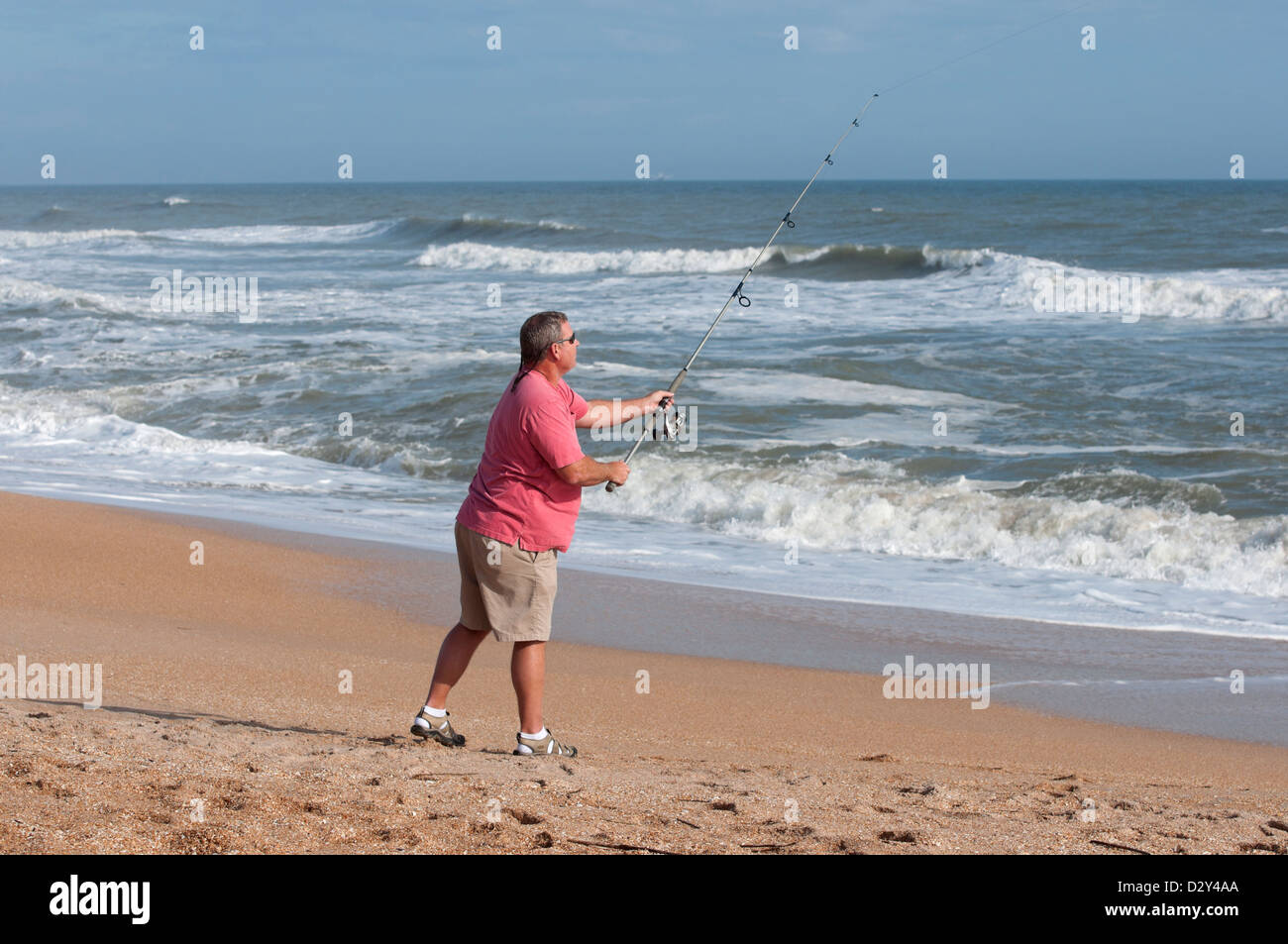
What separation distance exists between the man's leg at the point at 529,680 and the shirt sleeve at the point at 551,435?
2.10 ft

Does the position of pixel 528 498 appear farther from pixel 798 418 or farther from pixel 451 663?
pixel 798 418

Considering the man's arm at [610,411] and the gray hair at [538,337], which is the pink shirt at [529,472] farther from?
the man's arm at [610,411]

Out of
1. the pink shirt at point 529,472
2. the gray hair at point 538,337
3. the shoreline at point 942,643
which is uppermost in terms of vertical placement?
the gray hair at point 538,337

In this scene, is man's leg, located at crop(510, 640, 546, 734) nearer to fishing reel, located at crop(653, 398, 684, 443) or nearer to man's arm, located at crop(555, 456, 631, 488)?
man's arm, located at crop(555, 456, 631, 488)

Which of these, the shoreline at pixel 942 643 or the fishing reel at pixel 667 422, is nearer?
the fishing reel at pixel 667 422

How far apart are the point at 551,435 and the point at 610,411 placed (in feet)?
1.30

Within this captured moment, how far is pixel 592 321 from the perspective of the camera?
1991 cm

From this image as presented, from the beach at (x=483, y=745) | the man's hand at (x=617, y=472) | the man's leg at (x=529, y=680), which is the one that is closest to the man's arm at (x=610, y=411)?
the man's hand at (x=617, y=472)

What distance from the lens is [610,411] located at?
13.5ft

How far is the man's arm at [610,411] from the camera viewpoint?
4.11 m

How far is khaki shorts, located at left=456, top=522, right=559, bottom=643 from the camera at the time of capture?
389 cm
